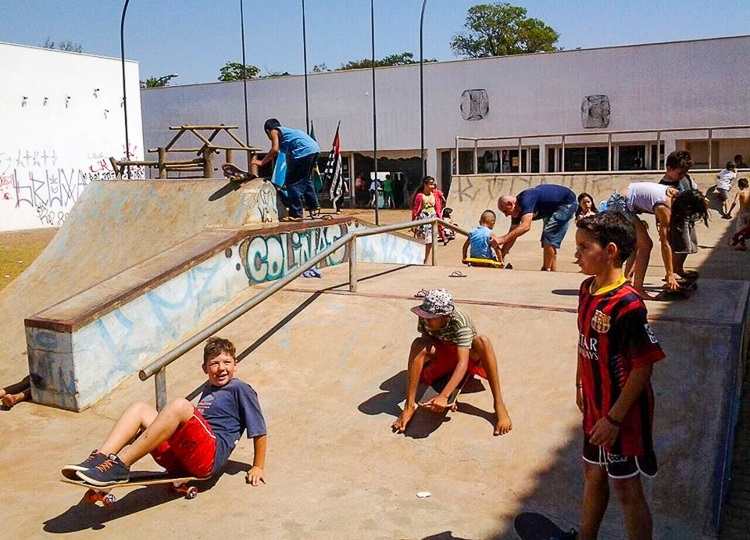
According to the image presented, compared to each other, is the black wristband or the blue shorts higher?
the blue shorts

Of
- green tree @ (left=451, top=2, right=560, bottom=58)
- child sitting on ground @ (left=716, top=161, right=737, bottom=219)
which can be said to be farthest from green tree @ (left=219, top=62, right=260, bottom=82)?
child sitting on ground @ (left=716, top=161, right=737, bottom=219)

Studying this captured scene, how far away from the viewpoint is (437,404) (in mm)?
4391

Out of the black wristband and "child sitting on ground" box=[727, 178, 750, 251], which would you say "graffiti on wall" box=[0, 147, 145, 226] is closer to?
"child sitting on ground" box=[727, 178, 750, 251]

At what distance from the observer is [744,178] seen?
51.8ft

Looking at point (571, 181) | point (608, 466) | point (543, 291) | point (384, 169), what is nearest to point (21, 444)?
point (608, 466)

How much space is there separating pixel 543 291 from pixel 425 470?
2813 mm

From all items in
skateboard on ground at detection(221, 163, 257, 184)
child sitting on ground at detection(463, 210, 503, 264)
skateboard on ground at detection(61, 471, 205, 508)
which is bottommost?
skateboard on ground at detection(61, 471, 205, 508)

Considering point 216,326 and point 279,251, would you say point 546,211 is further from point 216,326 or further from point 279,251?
point 216,326

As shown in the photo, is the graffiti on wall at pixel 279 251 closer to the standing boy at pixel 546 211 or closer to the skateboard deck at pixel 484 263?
the skateboard deck at pixel 484 263

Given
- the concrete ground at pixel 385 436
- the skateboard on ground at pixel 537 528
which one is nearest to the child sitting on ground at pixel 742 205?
the concrete ground at pixel 385 436

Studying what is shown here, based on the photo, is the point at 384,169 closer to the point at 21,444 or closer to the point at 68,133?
the point at 68,133

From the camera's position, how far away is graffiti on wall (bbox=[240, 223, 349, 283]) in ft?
23.9

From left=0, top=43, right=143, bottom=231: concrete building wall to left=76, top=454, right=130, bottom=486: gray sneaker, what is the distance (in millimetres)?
22098

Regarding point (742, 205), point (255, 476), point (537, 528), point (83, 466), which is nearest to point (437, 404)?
point (537, 528)
